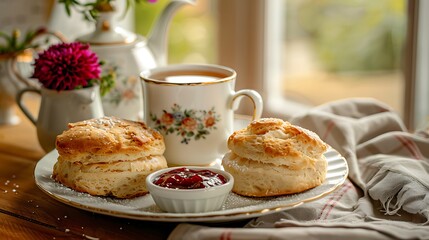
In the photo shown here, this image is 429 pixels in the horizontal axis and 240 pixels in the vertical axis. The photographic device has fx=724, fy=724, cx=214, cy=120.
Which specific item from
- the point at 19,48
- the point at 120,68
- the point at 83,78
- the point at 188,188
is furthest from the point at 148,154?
the point at 19,48

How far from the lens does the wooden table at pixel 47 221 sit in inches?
50.3

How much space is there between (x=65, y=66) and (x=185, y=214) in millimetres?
538

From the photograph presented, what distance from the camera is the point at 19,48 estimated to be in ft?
6.32

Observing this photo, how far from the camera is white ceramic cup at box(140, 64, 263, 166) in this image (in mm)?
1489

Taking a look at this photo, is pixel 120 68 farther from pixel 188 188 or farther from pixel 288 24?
pixel 288 24

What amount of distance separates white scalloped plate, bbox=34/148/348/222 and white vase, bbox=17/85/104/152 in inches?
8.5

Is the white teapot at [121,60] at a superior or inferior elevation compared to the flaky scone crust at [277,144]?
superior

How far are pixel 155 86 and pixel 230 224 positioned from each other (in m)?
0.36

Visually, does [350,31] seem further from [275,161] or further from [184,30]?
[275,161]

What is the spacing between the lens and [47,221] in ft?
4.40

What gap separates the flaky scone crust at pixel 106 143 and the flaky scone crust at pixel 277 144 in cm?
16

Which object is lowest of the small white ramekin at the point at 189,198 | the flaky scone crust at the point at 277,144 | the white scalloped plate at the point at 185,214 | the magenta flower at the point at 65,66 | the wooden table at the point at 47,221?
the wooden table at the point at 47,221

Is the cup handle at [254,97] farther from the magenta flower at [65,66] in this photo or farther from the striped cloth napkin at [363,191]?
the magenta flower at [65,66]

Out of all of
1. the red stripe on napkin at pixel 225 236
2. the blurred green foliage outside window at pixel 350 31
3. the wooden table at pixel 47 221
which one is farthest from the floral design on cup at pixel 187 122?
the blurred green foliage outside window at pixel 350 31
